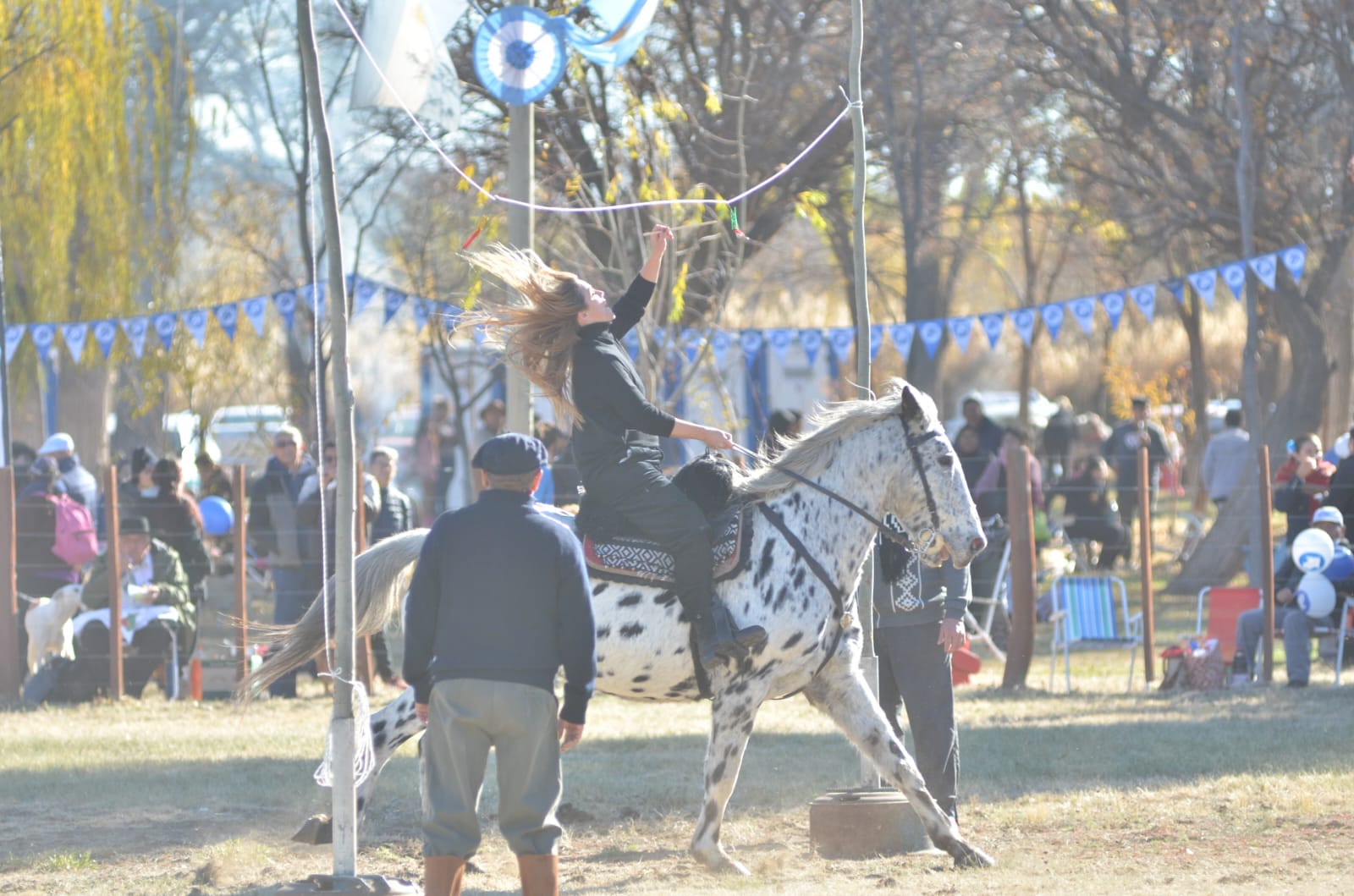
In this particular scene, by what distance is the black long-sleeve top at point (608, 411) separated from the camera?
7.46 meters

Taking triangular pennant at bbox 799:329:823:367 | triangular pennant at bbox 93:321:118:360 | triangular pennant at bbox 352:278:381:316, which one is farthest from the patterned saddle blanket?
triangular pennant at bbox 799:329:823:367

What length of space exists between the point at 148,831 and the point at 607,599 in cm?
293

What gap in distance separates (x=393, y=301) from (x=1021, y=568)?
21.4 feet

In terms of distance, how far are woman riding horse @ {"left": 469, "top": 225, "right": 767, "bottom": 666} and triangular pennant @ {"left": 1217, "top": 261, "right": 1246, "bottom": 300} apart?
10442 mm

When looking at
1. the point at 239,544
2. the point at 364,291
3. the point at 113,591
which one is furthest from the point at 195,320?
the point at 113,591

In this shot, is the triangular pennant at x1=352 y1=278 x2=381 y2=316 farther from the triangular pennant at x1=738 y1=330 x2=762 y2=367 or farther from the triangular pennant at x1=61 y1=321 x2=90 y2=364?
the triangular pennant at x1=738 y1=330 x2=762 y2=367

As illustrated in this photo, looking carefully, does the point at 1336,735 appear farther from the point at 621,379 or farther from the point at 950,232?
the point at 950,232

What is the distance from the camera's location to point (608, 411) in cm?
759

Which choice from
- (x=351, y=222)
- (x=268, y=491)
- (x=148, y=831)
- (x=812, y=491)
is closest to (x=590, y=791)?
(x=148, y=831)

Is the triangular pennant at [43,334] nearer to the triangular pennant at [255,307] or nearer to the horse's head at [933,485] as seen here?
the triangular pennant at [255,307]

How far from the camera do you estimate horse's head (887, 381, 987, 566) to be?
7.89m

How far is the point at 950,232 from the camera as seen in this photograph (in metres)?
37.2

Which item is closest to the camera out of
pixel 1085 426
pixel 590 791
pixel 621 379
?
pixel 621 379

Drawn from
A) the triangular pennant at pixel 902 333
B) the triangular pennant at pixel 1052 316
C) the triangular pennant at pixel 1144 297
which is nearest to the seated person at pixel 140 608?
the triangular pennant at pixel 902 333
